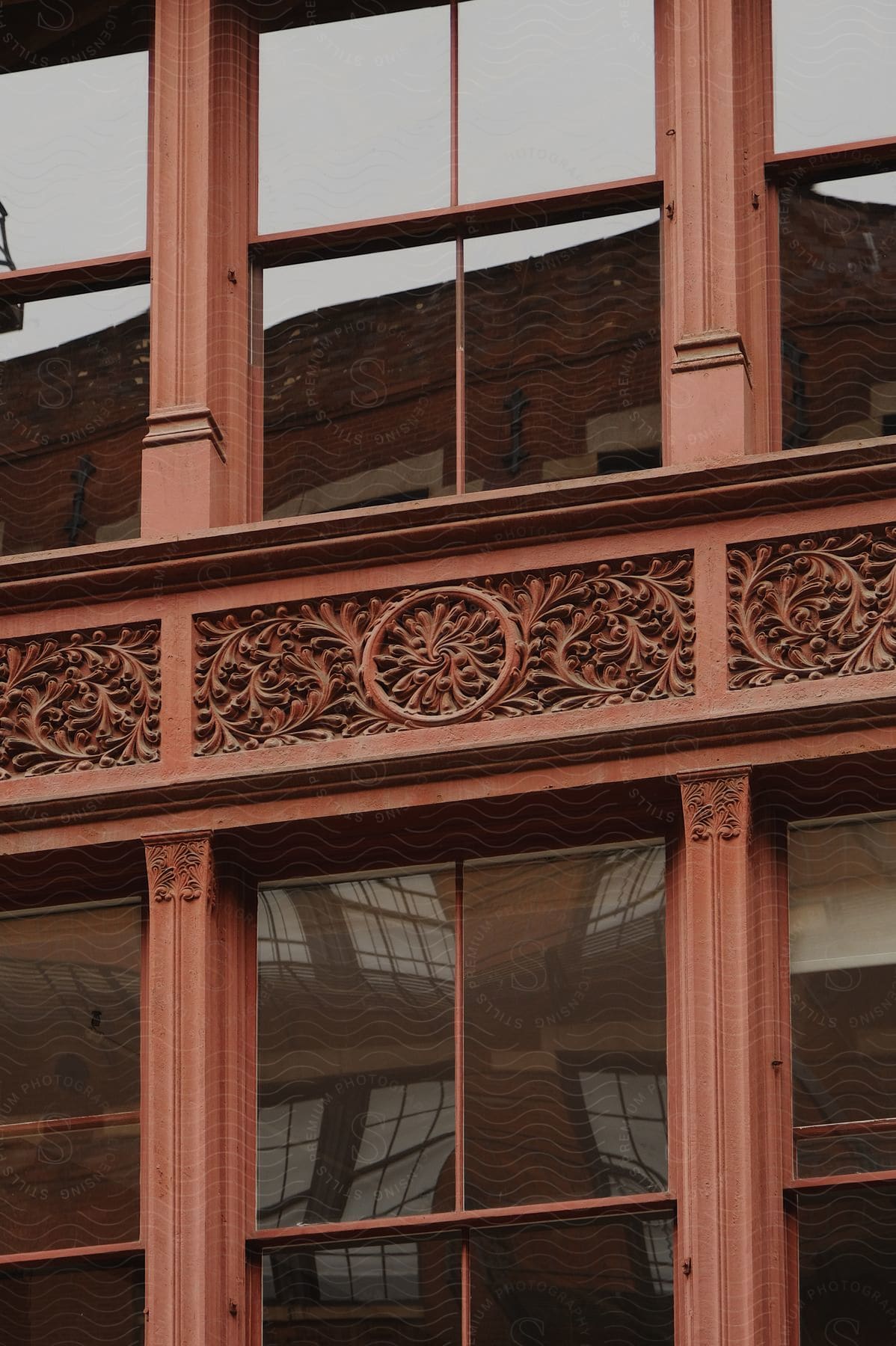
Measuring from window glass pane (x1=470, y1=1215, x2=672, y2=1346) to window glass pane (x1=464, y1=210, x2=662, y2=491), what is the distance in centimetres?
328

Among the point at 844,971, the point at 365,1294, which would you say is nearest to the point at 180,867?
the point at 365,1294

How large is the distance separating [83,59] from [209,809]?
4054mm

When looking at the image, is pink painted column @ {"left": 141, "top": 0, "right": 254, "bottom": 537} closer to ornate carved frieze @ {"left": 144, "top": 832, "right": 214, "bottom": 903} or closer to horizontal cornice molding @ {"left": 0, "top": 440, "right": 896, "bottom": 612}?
horizontal cornice molding @ {"left": 0, "top": 440, "right": 896, "bottom": 612}

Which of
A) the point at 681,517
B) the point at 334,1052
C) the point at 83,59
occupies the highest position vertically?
the point at 83,59

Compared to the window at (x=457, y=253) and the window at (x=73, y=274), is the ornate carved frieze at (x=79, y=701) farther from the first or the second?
the window at (x=457, y=253)

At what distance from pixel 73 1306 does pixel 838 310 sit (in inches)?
206

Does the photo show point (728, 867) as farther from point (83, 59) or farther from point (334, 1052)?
point (83, 59)

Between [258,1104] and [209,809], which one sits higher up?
[209,809]

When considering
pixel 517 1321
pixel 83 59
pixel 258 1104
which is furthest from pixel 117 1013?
pixel 83 59

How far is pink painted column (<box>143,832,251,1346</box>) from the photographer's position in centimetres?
1454

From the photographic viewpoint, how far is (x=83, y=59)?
1741 cm

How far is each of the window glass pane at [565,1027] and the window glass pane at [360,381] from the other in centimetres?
188

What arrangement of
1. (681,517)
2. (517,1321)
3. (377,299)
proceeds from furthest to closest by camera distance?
(377,299) → (681,517) → (517,1321)

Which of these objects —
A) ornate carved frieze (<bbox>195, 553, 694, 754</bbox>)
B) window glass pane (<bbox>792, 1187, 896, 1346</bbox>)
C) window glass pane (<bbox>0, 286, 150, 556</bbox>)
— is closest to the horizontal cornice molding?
ornate carved frieze (<bbox>195, 553, 694, 754</bbox>)
